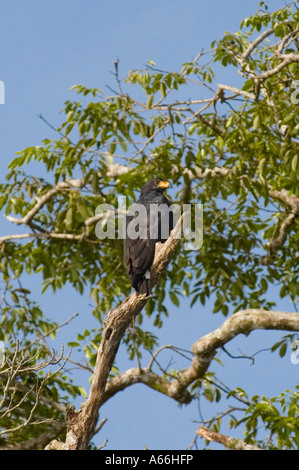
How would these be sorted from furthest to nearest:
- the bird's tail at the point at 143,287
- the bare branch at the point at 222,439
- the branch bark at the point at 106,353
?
the bare branch at the point at 222,439 < the bird's tail at the point at 143,287 < the branch bark at the point at 106,353

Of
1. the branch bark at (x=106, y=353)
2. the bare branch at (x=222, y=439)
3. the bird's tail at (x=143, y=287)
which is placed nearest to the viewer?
the branch bark at (x=106, y=353)

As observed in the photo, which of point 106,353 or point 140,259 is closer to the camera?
point 106,353

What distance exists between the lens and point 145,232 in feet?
21.9

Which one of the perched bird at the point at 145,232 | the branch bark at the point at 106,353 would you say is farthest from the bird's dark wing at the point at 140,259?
the branch bark at the point at 106,353

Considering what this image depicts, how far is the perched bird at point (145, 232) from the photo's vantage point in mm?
6344

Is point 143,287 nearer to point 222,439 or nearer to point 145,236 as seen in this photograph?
point 145,236

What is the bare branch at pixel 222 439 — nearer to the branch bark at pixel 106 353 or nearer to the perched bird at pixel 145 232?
the branch bark at pixel 106 353

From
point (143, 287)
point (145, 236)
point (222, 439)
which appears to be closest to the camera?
point (143, 287)

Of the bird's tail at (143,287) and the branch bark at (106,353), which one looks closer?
the branch bark at (106,353)

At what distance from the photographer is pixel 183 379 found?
30.0ft

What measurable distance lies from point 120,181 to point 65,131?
98cm

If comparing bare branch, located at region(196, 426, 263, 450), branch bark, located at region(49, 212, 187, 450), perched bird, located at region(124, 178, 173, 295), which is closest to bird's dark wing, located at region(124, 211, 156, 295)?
perched bird, located at region(124, 178, 173, 295)

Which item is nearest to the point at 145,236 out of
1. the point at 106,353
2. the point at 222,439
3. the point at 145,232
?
the point at 145,232
